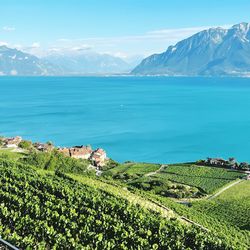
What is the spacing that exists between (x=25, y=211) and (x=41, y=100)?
162838 millimetres

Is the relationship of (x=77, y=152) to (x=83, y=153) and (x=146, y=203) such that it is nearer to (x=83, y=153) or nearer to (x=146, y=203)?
(x=83, y=153)

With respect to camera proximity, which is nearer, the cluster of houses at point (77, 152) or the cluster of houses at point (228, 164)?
the cluster of houses at point (228, 164)

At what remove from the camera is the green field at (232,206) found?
129 ft

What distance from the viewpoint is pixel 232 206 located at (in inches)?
1727

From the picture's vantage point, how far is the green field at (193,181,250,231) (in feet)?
129

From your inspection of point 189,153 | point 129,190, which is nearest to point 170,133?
point 189,153

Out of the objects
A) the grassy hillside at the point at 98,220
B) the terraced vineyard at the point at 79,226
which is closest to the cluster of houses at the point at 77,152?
the grassy hillside at the point at 98,220

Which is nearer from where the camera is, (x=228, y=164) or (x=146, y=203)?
(x=146, y=203)

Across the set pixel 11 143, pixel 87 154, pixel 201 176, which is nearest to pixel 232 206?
pixel 201 176

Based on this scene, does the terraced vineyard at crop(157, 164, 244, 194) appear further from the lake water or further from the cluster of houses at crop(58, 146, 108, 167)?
the lake water

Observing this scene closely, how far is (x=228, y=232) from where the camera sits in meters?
33.8

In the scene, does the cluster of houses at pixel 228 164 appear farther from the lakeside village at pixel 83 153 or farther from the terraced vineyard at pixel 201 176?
the terraced vineyard at pixel 201 176

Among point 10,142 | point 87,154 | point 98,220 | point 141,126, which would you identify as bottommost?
point 141,126

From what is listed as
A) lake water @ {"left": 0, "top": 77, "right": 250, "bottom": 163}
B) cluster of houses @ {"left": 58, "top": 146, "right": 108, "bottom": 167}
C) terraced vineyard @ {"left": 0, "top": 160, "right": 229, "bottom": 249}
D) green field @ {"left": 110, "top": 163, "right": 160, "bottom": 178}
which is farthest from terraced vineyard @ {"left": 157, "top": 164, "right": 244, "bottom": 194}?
terraced vineyard @ {"left": 0, "top": 160, "right": 229, "bottom": 249}
